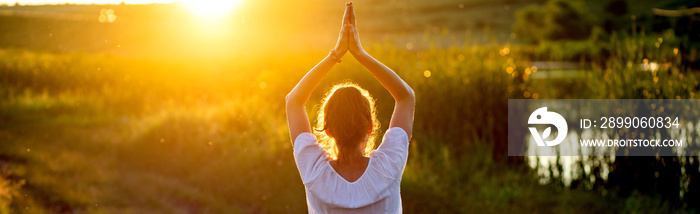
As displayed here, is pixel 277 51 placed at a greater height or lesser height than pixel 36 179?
greater

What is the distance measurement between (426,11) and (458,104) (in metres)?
41.4

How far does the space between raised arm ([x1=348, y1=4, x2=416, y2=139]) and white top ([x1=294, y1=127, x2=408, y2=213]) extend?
0.18m

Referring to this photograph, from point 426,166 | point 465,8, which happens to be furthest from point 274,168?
point 465,8

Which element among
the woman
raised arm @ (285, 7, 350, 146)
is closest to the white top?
the woman

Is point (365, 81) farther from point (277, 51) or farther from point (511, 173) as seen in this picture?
point (277, 51)

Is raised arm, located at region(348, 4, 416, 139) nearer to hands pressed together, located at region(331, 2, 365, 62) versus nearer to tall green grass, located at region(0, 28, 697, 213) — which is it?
hands pressed together, located at region(331, 2, 365, 62)

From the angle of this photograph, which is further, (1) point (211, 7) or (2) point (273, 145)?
(1) point (211, 7)

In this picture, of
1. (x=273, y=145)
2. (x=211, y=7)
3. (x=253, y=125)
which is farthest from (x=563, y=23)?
(x=273, y=145)

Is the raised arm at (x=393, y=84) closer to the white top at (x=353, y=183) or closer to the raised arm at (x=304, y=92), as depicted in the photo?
the raised arm at (x=304, y=92)

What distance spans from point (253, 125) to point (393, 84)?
6632mm

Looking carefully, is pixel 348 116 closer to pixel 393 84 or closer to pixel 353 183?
pixel 353 183

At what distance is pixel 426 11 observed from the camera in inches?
1918

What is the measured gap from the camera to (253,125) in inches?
340

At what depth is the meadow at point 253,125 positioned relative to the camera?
6.42 m
